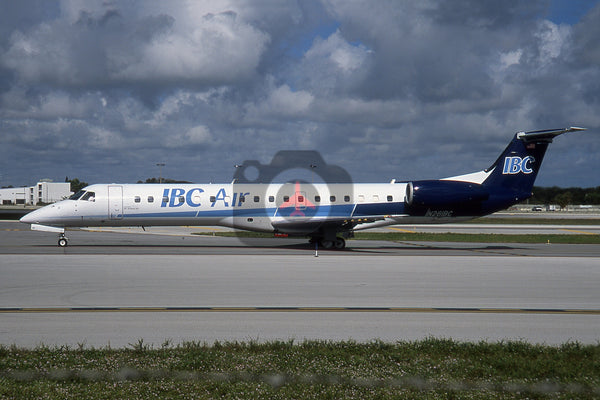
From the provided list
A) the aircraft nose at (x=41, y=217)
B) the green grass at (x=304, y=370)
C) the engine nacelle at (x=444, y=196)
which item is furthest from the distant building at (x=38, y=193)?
the green grass at (x=304, y=370)

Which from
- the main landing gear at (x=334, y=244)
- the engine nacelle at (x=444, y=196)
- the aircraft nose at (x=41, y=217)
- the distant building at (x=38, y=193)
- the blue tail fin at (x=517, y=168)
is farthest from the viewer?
the distant building at (x=38, y=193)

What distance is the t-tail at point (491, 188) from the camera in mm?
24312

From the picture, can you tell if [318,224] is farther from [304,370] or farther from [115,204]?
[304,370]

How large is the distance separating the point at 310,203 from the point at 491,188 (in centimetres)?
877

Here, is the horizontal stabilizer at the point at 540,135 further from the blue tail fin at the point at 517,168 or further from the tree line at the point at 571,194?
the tree line at the point at 571,194

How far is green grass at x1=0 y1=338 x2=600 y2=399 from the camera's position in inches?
221

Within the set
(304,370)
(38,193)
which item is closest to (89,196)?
(304,370)

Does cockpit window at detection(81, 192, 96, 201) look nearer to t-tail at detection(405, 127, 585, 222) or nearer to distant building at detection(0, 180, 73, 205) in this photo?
t-tail at detection(405, 127, 585, 222)

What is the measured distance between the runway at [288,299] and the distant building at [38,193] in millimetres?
129066

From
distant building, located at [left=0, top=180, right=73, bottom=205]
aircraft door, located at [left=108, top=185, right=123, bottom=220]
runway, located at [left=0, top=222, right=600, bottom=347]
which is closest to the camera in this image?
runway, located at [left=0, top=222, right=600, bottom=347]

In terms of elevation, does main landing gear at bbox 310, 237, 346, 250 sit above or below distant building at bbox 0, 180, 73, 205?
below

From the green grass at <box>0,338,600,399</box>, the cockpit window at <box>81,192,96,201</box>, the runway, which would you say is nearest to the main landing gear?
the runway

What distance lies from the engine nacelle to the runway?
601cm

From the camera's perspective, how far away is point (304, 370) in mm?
6289
